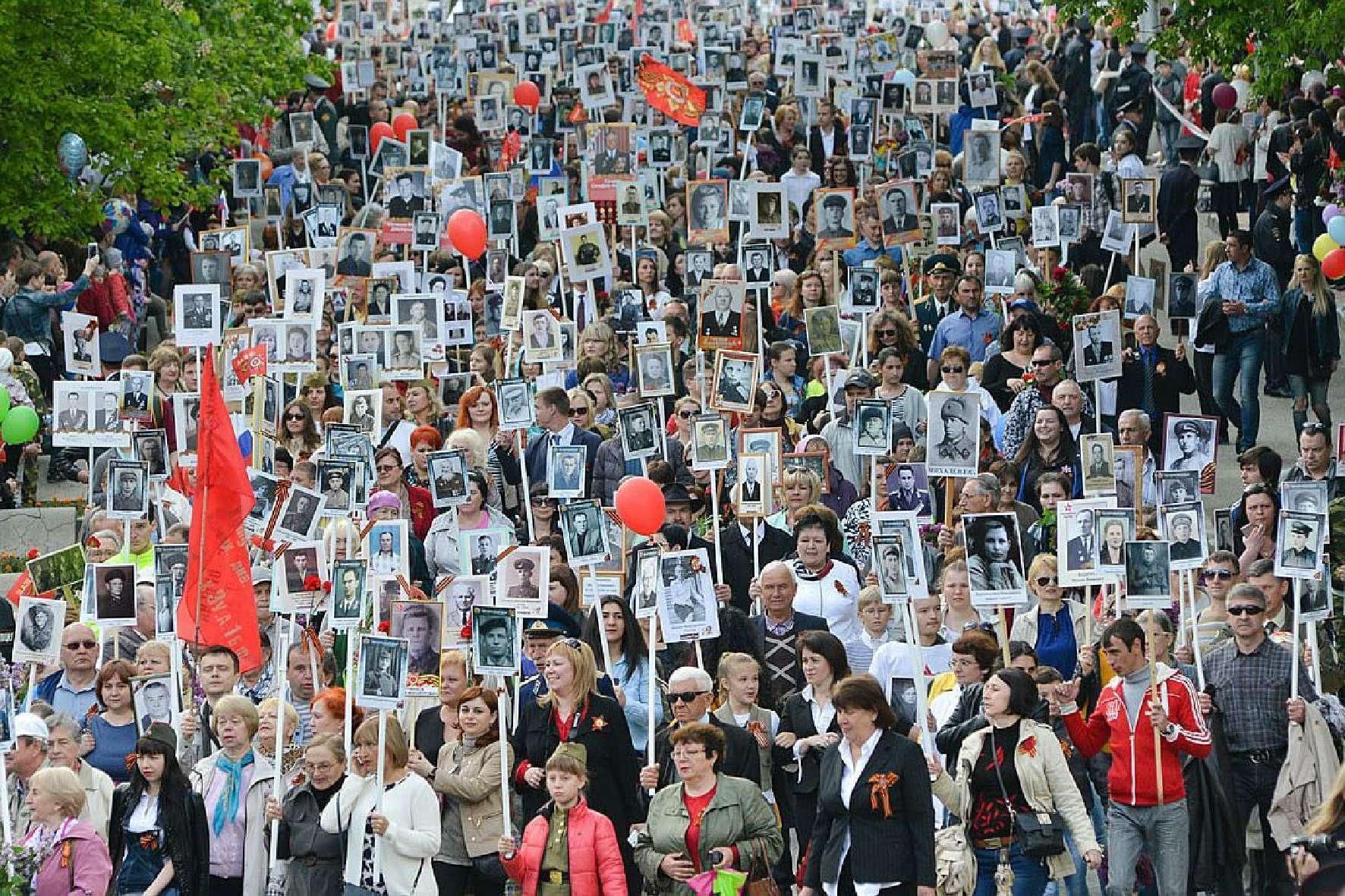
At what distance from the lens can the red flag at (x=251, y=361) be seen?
20219 millimetres

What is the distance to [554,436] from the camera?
18.5m

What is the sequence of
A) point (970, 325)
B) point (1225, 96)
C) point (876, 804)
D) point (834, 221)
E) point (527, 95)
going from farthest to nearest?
point (527, 95)
point (1225, 96)
point (834, 221)
point (970, 325)
point (876, 804)

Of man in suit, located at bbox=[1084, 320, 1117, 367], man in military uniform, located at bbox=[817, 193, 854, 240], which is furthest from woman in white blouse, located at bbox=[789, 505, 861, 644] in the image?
man in military uniform, located at bbox=[817, 193, 854, 240]

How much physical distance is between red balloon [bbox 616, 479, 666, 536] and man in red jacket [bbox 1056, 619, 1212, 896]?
12.2 feet

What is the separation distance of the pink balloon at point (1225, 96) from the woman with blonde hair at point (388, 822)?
A: 64.8ft

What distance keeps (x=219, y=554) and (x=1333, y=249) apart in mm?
11020

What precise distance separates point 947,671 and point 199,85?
56.0ft

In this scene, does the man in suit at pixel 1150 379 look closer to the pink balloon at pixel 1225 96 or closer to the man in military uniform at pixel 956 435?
the man in military uniform at pixel 956 435

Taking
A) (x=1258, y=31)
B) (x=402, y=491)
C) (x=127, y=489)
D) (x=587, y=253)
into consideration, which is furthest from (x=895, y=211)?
(x=127, y=489)

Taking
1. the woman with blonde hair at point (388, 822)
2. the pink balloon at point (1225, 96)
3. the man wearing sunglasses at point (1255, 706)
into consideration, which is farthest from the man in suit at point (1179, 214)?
the woman with blonde hair at point (388, 822)

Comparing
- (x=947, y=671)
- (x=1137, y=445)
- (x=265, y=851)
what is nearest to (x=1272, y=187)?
(x=1137, y=445)

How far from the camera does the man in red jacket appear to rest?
1305 centimetres

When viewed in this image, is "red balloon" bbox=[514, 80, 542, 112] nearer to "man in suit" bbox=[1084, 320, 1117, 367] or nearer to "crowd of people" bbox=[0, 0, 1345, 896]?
"crowd of people" bbox=[0, 0, 1345, 896]

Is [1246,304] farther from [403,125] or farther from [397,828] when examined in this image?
[403,125]
